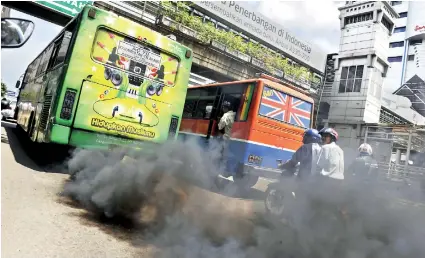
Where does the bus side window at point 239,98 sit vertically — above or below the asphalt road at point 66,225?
above

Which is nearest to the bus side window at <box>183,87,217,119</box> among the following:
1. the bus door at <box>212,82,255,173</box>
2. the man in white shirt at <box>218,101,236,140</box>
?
the bus door at <box>212,82,255,173</box>

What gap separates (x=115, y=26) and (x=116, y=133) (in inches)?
71.5

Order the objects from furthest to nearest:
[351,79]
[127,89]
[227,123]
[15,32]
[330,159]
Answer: [351,79]
[227,123]
[127,89]
[330,159]
[15,32]

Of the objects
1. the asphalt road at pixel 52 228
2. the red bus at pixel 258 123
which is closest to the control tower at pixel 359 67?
the red bus at pixel 258 123

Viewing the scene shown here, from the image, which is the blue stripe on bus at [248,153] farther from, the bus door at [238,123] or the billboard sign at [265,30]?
the billboard sign at [265,30]

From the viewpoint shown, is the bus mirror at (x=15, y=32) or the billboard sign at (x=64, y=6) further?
the billboard sign at (x=64, y=6)

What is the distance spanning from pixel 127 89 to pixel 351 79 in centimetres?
1935

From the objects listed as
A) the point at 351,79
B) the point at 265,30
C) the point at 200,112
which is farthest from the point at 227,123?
the point at 351,79

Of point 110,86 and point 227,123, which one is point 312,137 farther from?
point 110,86

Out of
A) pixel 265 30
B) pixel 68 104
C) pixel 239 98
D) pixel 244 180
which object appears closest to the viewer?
pixel 68 104

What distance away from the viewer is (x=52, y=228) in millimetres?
3002

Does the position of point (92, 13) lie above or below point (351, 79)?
below

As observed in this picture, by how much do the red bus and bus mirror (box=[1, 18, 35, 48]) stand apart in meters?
4.36

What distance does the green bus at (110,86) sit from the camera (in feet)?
16.3
